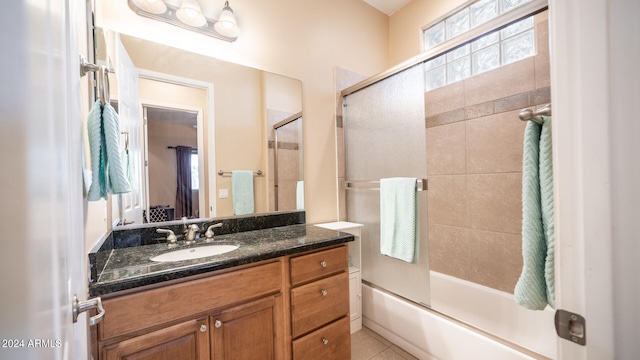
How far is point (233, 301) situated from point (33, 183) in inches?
37.4

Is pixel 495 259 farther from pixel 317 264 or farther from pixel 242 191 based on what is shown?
pixel 242 191

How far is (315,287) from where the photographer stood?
1.30m

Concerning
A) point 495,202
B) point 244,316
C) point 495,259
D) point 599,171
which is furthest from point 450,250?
point 599,171

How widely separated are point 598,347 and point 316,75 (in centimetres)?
210

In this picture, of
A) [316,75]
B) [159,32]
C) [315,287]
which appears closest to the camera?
[315,287]

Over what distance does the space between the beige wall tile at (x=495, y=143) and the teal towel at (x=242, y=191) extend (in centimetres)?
174

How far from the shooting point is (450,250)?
2.12m

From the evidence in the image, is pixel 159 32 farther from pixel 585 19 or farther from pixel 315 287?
pixel 585 19

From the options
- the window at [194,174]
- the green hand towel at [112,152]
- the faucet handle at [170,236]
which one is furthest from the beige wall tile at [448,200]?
the green hand towel at [112,152]

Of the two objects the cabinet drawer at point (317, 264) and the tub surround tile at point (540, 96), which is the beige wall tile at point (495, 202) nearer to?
the tub surround tile at point (540, 96)

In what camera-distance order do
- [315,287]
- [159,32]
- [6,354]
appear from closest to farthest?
[6,354] → [315,287] → [159,32]

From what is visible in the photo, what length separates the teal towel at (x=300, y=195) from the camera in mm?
1943

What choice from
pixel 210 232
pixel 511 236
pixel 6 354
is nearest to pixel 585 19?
pixel 6 354

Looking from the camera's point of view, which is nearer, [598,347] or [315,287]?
[598,347]
